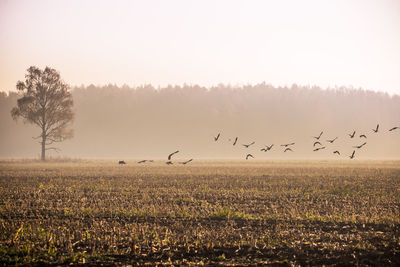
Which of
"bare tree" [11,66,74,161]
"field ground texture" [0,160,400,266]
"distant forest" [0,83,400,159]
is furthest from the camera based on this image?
"distant forest" [0,83,400,159]

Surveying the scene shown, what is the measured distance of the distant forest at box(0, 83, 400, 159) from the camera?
14112cm

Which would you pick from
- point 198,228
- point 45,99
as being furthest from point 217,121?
point 198,228

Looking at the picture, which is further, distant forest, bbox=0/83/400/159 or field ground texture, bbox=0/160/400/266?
distant forest, bbox=0/83/400/159

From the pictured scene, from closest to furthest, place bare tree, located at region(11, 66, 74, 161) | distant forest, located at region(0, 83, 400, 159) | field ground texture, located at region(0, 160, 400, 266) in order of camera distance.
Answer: field ground texture, located at region(0, 160, 400, 266)
bare tree, located at region(11, 66, 74, 161)
distant forest, located at region(0, 83, 400, 159)

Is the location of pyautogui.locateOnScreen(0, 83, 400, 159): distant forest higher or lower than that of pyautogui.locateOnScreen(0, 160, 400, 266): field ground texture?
higher

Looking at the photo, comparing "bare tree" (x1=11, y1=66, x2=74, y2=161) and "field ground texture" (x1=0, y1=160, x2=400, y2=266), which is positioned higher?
"bare tree" (x1=11, y1=66, x2=74, y2=161)

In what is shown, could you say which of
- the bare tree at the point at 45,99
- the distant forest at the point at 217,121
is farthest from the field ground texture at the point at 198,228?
the distant forest at the point at 217,121

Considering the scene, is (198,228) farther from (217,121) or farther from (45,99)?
(217,121)

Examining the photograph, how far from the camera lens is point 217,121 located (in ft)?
520

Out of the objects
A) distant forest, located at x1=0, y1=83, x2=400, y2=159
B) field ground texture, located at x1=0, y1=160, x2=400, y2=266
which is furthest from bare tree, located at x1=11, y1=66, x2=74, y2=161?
distant forest, located at x1=0, y1=83, x2=400, y2=159

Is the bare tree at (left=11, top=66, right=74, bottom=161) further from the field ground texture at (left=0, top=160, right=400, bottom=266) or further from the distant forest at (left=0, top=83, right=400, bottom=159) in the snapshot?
the distant forest at (left=0, top=83, right=400, bottom=159)

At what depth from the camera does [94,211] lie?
16.0m

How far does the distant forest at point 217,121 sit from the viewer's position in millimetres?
141125

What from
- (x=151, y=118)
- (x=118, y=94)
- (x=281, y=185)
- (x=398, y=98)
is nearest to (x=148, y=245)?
(x=281, y=185)
